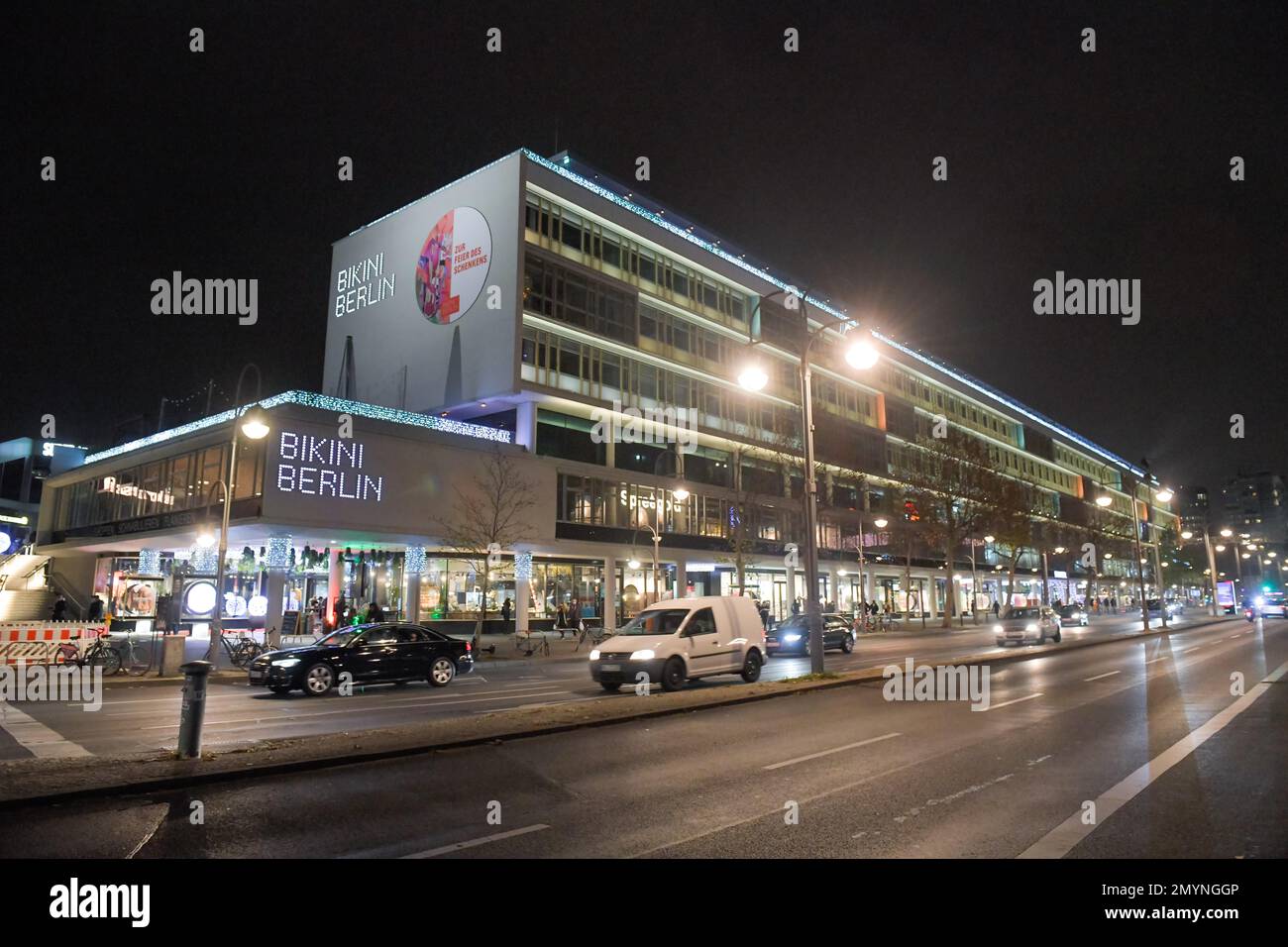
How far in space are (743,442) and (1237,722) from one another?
45.3 metres

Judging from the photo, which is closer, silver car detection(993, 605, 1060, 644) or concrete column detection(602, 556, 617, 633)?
silver car detection(993, 605, 1060, 644)

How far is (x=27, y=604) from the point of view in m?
40.9

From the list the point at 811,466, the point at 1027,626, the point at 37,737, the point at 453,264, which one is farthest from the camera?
the point at 453,264

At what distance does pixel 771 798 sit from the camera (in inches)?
296

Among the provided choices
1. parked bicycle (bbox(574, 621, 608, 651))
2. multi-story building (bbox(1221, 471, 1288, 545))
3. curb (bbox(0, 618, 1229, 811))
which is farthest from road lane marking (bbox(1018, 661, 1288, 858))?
multi-story building (bbox(1221, 471, 1288, 545))

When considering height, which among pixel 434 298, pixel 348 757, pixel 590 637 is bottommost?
pixel 590 637

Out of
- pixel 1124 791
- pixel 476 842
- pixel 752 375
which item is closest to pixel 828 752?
pixel 1124 791

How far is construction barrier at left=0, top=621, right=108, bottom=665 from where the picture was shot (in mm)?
19703

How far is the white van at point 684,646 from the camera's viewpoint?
1692 centimetres

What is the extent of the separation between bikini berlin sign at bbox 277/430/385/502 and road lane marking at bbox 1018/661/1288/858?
31.5 m

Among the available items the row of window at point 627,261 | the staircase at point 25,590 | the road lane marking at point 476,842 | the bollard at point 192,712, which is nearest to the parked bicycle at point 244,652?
the bollard at point 192,712

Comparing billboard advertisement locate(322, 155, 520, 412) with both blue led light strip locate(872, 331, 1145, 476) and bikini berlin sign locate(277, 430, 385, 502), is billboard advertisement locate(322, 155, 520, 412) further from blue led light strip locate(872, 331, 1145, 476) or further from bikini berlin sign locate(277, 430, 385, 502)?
blue led light strip locate(872, 331, 1145, 476)

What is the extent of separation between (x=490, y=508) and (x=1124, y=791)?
3472 centimetres

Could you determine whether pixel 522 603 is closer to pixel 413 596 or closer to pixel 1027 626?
pixel 413 596
